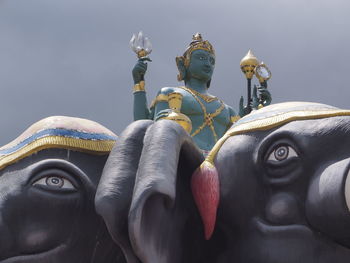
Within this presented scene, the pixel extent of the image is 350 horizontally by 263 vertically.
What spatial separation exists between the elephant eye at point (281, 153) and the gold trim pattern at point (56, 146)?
26.2 inches

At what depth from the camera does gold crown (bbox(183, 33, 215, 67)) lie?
5578 millimetres

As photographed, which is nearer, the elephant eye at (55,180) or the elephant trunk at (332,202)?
the elephant trunk at (332,202)

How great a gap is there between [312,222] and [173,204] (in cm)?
38

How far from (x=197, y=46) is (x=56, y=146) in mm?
3393

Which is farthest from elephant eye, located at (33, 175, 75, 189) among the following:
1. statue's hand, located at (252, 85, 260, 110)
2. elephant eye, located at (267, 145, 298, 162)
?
statue's hand, located at (252, 85, 260, 110)

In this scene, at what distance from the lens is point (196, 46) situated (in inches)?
219

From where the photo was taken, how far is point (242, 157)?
200cm

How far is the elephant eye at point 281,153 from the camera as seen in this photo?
194cm

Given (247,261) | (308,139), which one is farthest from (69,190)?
(308,139)

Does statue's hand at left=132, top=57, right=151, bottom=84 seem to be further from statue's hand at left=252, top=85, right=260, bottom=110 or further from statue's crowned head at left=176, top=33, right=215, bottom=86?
statue's hand at left=252, top=85, right=260, bottom=110

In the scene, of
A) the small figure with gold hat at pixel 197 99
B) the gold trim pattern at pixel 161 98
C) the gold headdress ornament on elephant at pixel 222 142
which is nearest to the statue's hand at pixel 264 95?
the small figure with gold hat at pixel 197 99

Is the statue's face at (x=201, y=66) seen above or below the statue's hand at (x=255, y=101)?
above

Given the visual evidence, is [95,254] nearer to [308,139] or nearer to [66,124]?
[66,124]

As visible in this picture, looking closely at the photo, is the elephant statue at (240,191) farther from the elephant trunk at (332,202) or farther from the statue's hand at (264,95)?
the statue's hand at (264,95)
